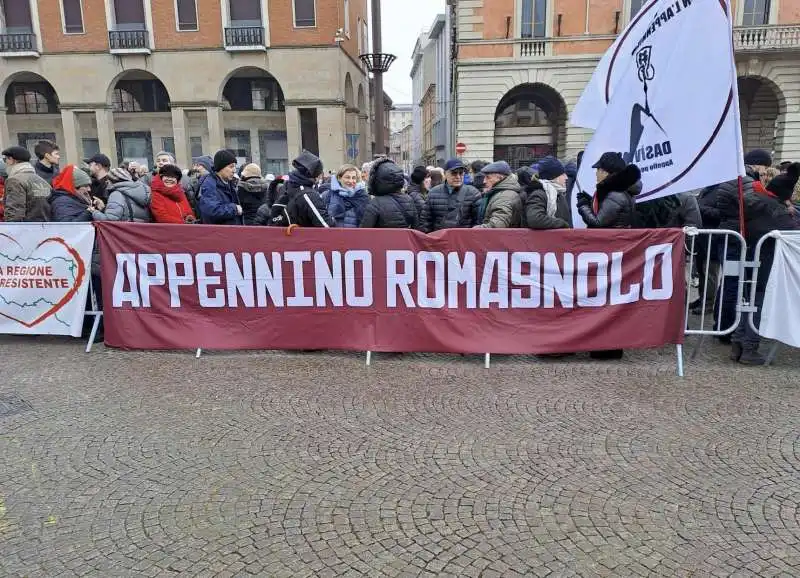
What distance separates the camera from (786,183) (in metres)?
5.26

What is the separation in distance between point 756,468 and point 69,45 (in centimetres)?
3731

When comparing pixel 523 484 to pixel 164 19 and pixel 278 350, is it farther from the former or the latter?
pixel 164 19

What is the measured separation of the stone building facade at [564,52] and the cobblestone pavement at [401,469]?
979 inches

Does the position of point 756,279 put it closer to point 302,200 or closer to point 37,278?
point 302,200

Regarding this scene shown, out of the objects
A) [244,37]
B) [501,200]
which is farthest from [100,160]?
[244,37]

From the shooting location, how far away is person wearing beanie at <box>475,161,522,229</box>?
548 cm

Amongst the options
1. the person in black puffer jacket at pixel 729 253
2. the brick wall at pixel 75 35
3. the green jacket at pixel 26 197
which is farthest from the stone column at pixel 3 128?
the person in black puffer jacket at pixel 729 253

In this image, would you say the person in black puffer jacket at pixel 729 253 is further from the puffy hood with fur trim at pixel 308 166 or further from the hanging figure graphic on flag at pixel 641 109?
the puffy hood with fur trim at pixel 308 166

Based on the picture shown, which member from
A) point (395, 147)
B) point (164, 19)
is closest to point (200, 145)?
point (164, 19)

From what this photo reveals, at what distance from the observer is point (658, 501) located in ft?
10.2

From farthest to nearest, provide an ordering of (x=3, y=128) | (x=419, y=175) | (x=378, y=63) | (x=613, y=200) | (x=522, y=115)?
1. (x=522, y=115)
2. (x=3, y=128)
3. (x=378, y=63)
4. (x=419, y=175)
5. (x=613, y=200)

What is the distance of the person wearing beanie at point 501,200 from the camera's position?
5484mm

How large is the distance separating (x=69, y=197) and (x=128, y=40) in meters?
29.8

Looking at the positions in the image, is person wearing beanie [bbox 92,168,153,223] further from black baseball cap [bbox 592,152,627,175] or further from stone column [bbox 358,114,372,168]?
stone column [bbox 358,114,372,168]
